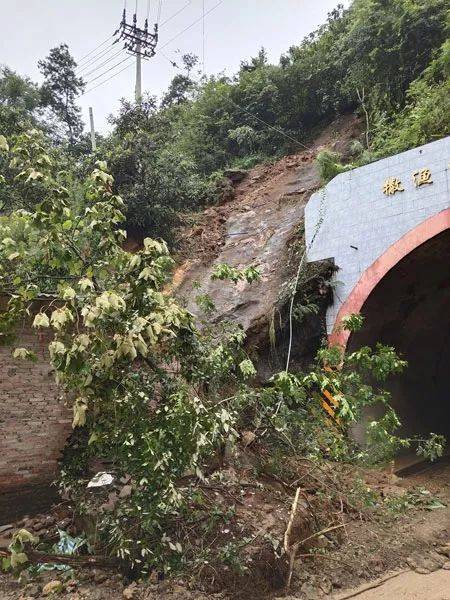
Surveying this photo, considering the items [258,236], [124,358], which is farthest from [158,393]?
[258,236]

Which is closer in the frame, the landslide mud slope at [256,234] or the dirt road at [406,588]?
the dirt road at [406,588]

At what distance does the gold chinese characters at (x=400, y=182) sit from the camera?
614cm

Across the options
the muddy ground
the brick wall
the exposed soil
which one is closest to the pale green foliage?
the muddy ground

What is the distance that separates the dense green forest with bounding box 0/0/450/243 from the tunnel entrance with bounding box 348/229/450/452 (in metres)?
2.06

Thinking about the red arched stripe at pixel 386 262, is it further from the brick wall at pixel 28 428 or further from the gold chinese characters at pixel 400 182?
the brick wall at pixel 28 428

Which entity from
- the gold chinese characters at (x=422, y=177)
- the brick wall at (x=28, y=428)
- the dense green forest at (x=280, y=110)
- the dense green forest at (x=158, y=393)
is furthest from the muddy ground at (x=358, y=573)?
the dense green forest at (x=280, y=110)

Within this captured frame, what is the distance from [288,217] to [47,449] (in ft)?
22.3

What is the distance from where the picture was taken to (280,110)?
13.3m

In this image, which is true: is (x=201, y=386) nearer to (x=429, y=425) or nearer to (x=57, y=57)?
(x=429, y=425)

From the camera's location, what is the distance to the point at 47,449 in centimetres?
481

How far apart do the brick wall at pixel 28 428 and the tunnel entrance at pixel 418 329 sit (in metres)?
4.14

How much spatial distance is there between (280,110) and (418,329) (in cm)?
819

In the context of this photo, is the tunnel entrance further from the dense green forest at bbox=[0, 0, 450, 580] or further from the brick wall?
the brick wall

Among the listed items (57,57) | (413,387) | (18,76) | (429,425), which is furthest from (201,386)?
(57,57)
